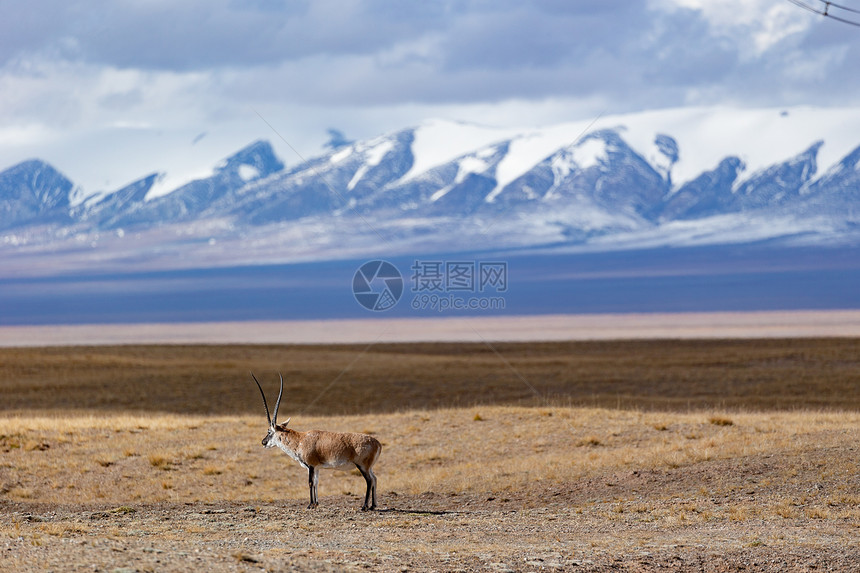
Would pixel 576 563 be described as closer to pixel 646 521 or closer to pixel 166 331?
pixel 646 521

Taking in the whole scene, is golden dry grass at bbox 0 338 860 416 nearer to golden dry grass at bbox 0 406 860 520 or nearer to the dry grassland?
the dry grassland

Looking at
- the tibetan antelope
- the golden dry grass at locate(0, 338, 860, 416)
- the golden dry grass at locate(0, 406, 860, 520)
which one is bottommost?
the golden dry grass at locate(0, 338, 860, 416)

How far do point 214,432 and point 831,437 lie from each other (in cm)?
1273

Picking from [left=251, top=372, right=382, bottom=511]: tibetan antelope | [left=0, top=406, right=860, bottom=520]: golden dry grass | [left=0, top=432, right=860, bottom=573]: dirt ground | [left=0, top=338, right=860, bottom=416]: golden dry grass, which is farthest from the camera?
[left=0, top=338, right=860, bottom=416]: golden dry grass

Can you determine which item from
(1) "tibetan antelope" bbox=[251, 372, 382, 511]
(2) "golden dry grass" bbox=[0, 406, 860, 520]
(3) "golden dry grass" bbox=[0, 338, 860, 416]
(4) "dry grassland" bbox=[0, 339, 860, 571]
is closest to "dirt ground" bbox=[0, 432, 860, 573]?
(4) "dry grassland" bbox=[0, 339, 860, 571]

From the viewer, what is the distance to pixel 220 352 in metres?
68.6

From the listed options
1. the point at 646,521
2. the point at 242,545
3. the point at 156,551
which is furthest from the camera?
the point at 646,521

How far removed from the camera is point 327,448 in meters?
14.8

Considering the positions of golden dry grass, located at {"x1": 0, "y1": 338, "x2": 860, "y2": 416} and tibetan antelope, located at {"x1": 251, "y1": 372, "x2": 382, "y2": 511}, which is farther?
golden dry grass, located at {"x1": 0, "y1": 338, "x2": 860, "y2": 416}

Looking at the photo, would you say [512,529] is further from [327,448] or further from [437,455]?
[437,455]

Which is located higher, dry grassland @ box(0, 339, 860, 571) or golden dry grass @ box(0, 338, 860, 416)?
dry grassland @ box(0, 339, 860, 571)

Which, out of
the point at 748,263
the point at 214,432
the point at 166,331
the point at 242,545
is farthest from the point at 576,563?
the point at 748,263

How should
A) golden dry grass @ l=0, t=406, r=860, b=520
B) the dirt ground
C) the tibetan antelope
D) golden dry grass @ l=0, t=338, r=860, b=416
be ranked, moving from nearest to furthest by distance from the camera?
1. the dirt ground
2. the tibetan antelope
3. golden dry grass @ l=0, t=406, r=860, b=520
4. golden dry grass @ l=0, t=338, r=860, b=416

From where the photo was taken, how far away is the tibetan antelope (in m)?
14.7
